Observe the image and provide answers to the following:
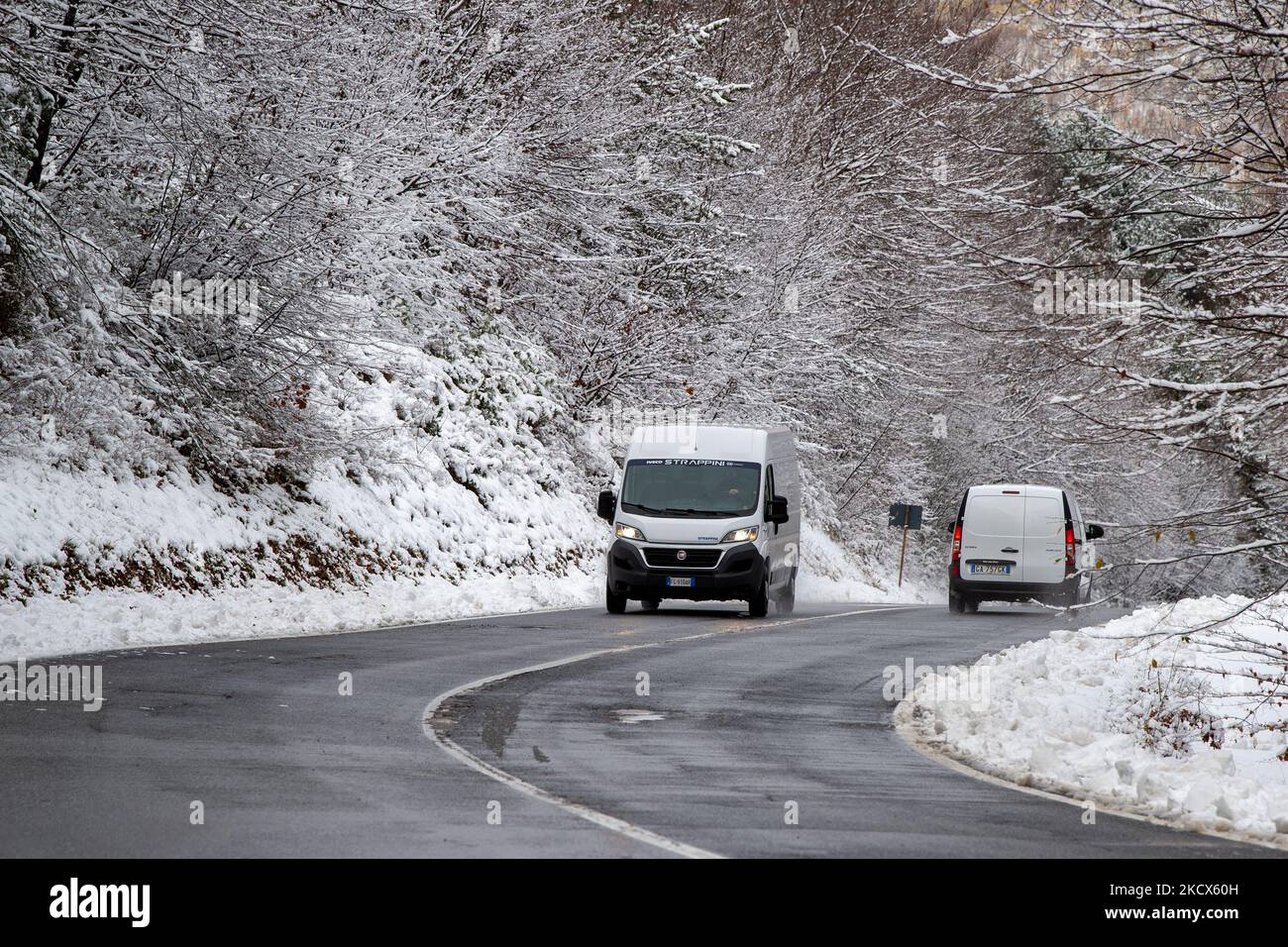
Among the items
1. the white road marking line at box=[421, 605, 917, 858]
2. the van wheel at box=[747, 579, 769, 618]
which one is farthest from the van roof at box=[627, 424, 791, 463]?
the white road marking line at box=[421, 605, 917, 858]

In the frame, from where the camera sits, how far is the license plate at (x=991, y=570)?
2950 centimetres

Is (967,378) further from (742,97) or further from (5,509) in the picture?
(5,509)

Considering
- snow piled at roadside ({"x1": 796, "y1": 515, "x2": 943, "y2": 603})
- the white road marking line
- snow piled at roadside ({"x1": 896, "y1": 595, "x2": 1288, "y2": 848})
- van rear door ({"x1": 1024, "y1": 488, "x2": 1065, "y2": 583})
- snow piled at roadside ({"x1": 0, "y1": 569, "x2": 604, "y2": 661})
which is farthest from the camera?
snow piled at roadside ({"x1": 796, "y1": 515, "x2": 943, "y2": 603})

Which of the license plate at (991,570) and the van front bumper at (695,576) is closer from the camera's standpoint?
the van front bumper at (695,576)

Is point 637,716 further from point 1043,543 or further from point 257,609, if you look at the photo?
point 1043,543

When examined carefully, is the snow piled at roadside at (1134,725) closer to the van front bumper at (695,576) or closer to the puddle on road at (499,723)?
the puddle on road at (499,723)

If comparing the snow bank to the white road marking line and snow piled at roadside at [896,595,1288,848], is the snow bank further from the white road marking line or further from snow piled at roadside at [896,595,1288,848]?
snow piled at roadside at [896,595,1288,848]

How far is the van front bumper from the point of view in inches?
989

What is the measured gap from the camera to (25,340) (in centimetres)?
2089

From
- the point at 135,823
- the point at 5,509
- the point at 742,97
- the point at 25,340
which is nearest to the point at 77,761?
the point at 135,823

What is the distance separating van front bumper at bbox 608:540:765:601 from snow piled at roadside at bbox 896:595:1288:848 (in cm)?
776
